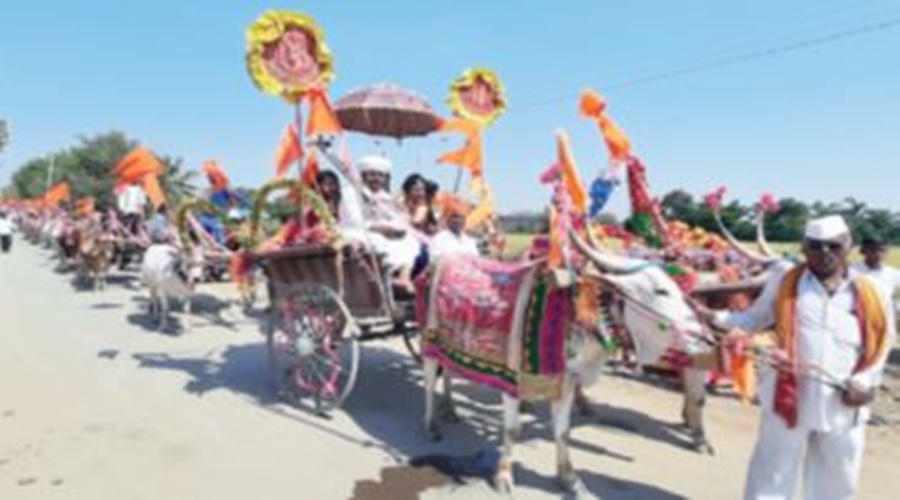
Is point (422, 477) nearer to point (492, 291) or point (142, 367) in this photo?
point (492, 291)

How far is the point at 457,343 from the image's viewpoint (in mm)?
5574

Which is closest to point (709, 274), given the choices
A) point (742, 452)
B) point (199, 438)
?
point (742, 452)

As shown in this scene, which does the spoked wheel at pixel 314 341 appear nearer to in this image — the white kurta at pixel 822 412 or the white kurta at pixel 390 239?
the white kurta at pixel 390 239

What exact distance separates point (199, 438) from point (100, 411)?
1.33m

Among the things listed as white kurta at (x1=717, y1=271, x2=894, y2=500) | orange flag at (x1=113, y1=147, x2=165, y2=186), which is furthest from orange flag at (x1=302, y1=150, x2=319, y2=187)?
white kurta at (x1=717, y1=271, x2=894, y2=500)

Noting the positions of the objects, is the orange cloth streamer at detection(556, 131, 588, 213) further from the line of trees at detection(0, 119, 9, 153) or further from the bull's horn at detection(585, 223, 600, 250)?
the line of trees at detection(0, 119, 9, 153)

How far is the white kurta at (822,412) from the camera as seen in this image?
3.78 meters

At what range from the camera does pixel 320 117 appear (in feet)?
22.6

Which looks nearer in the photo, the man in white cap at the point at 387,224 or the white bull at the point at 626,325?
the white bull at the point at 626,325

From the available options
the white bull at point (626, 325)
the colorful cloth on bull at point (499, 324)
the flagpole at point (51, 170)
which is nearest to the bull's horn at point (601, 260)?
the white bull at point (626, 325)

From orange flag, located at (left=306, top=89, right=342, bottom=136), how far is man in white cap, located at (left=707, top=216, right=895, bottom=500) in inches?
170

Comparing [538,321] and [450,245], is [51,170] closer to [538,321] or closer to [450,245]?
[450,245]

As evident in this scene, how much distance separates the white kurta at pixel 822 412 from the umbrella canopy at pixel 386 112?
724cm

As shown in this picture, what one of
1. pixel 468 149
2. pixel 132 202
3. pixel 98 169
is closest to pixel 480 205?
pixel 468 149
